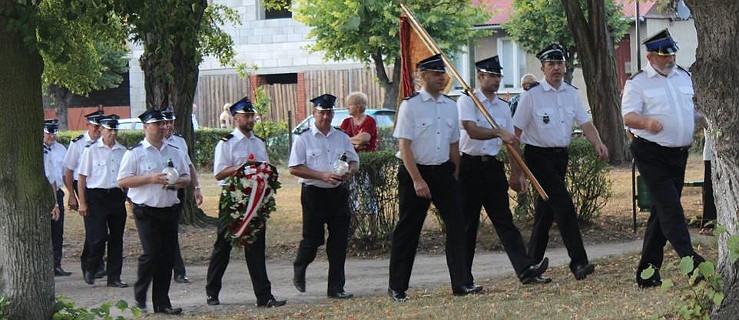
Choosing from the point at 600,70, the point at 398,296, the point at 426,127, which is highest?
the point at 600,70

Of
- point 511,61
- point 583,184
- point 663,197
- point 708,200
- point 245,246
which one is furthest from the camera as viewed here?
point 511,61

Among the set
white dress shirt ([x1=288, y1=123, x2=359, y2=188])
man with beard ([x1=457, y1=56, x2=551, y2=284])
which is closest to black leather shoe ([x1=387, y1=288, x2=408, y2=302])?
man with beard ([x1=457, y1=56, x2=551, y2=284])

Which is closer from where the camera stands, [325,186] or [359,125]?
[325,186]

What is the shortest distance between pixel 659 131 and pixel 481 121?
1.83 m

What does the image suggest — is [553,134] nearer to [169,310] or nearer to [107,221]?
[169,310]

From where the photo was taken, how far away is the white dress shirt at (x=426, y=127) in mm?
10344

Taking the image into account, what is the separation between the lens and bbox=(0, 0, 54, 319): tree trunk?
917 centimetres

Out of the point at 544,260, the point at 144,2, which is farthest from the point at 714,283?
the point at 144,2

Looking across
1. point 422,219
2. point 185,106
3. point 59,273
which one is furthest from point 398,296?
point 185,106

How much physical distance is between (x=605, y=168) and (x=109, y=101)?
41247 mm

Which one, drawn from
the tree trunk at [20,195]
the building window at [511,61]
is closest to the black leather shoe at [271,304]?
the tree trunk at [20,195]

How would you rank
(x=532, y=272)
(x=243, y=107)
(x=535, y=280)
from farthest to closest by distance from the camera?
(x=243, y=107)
(x=535, y=280)
(x=532, y=272)

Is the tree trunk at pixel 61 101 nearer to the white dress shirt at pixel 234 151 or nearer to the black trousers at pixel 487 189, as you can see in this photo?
the white dress shirt at pixel 234 151

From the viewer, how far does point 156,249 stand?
10.9m
